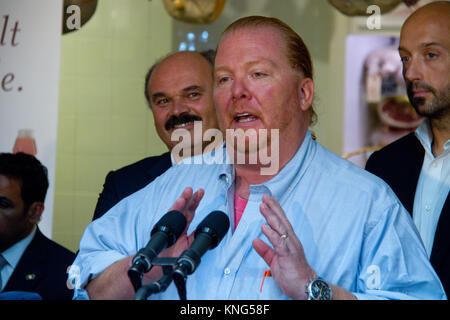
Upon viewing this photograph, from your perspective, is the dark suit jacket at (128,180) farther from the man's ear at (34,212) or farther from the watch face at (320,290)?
the watch face at (320,290)

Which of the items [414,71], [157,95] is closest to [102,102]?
[157,95]

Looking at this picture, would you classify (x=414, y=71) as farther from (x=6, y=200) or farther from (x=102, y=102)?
(x=102, y=102)

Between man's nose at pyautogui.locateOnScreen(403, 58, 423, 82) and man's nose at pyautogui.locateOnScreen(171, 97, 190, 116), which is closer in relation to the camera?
man's nose at pyautogui.locateOnScreen(403, 58, 423, 82)

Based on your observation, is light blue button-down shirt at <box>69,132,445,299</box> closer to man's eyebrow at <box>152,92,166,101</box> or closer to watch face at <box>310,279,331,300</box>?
watch face at <box>310,279,331,300</box>

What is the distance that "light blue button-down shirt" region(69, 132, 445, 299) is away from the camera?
139cm

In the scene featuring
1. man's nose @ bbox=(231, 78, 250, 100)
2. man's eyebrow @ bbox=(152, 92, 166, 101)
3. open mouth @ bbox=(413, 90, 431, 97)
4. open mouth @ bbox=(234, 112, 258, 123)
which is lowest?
open mouth @ bbox=(234, 112, 258, 123)

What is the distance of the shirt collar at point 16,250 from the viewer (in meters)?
2.46

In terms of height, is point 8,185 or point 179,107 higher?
point 179,107

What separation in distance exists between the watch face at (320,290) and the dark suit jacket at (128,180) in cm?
115

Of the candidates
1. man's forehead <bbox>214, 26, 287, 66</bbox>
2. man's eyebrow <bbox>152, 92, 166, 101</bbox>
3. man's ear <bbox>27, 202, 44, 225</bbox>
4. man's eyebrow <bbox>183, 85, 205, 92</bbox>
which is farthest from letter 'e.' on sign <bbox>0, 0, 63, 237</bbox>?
man's forehead <bbox>214, 26, 287, 66</bbox>

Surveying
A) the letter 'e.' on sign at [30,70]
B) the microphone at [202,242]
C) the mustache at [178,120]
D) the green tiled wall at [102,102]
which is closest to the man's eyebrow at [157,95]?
the mustache at [178,120]

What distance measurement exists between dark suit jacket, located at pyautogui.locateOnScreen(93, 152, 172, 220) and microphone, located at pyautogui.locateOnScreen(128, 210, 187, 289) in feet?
3.26

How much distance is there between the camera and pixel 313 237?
1486mm

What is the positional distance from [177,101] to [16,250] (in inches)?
35.1
